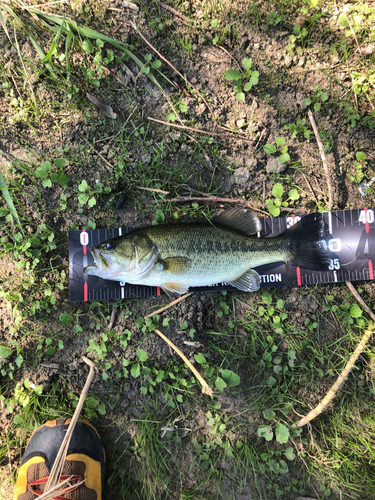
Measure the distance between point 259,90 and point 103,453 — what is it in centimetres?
441

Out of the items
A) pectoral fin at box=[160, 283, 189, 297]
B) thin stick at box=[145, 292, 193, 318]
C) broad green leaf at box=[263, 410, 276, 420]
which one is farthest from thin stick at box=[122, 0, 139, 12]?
broad green leaf at box=[263, 410, 276, 420]

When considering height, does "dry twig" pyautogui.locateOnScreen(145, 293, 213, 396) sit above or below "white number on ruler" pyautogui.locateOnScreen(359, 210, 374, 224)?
below

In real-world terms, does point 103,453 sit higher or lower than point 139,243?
lower

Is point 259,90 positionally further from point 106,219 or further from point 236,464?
point 236,464

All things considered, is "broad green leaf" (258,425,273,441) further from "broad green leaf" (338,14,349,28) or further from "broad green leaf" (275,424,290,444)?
"broad green leaf" (338,14,349,28)

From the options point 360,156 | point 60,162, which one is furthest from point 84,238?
point 360,156

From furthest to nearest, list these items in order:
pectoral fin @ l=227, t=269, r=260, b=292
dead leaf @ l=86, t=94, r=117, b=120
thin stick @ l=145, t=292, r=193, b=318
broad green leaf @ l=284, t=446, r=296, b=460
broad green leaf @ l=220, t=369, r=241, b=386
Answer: dead leaf @ l=86, t=94, r=117, b=120 < thin stick @ l=145, t=292, r=193, b=318 < pectoral fin @ l=227, t=269, r=260, b=292 < broad green leaf @ l=284, t=446, r=296, b=460 < broad green leaf @ l=220, t=369, r=241, b=386

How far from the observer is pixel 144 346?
10.3 feet

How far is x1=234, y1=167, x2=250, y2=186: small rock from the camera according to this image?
3.27 m

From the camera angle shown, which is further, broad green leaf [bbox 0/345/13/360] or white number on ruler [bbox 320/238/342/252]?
white number on ruler [bbox 320/238/342/252]

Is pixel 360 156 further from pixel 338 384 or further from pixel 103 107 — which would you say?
pixel 103 107

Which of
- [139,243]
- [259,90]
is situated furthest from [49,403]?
[259,90]

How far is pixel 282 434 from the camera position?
2.91m

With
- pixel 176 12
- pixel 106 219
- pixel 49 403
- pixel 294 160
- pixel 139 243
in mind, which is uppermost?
pixel 176 12
